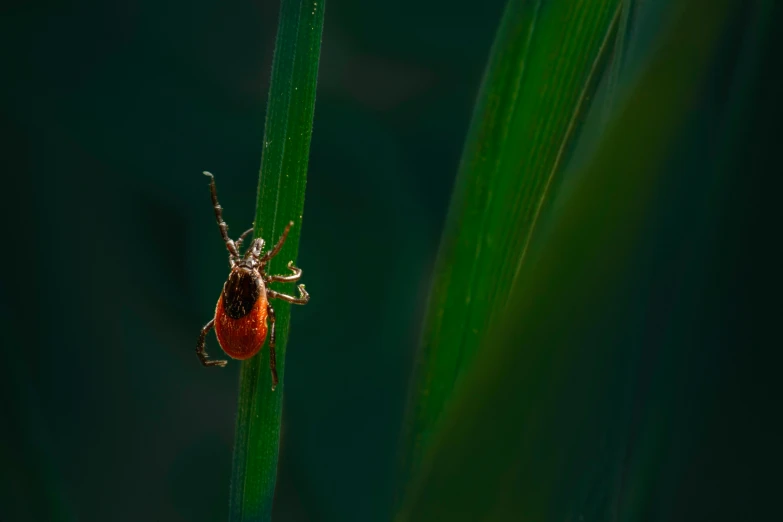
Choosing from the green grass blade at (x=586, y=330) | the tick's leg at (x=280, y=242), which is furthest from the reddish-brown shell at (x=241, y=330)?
the green grass blade at (x=586, y=330)

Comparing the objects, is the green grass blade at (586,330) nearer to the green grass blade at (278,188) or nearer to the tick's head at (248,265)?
the green grass blade at (278,188)

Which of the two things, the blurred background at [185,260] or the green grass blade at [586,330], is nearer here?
the green grass blade at [586,330]

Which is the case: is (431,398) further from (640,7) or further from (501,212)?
(640,7)

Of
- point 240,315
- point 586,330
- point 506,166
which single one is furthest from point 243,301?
point 586,330

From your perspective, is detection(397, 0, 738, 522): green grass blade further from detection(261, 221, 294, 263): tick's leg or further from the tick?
the tick

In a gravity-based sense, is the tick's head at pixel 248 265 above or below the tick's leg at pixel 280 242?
below

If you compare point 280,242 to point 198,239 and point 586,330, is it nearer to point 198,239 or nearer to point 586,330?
point 586,330

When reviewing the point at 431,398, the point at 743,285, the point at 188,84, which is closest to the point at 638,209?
the point at 743,285

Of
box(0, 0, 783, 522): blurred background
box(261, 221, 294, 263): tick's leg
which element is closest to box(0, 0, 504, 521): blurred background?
box(0, 0, 783, 522): blurred background
